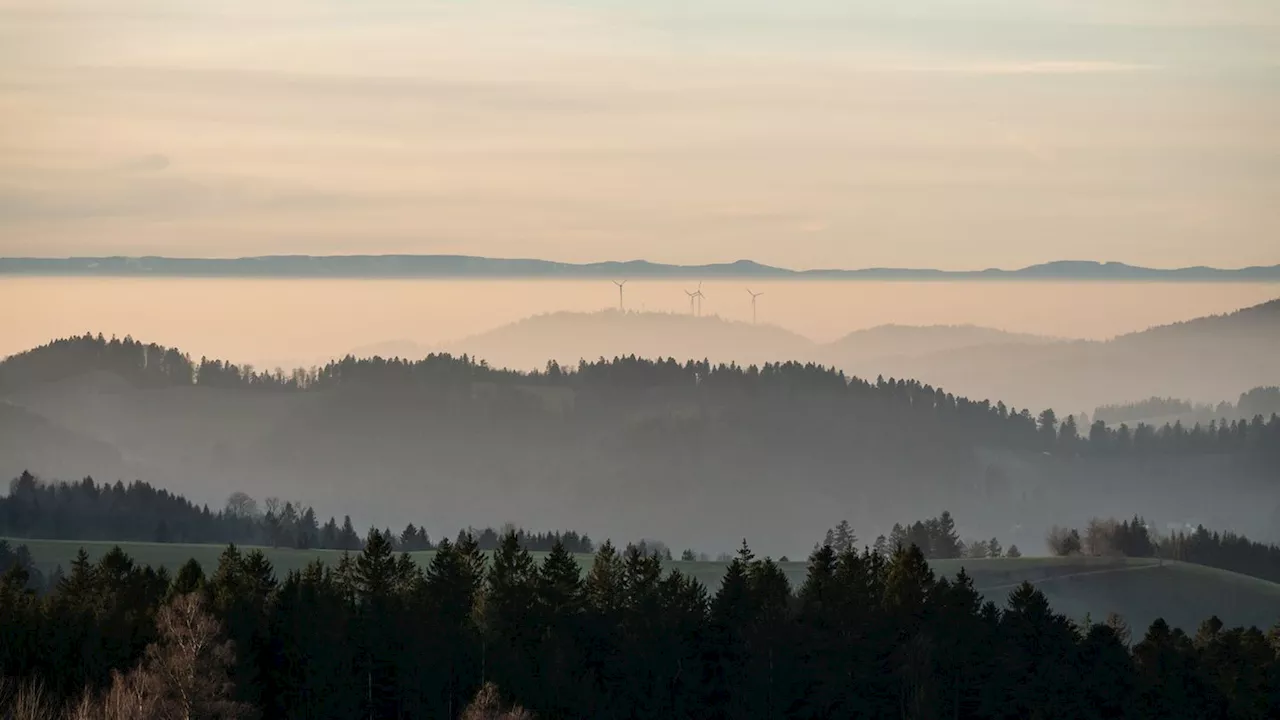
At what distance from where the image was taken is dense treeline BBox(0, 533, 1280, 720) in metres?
104

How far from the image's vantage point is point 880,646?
11494 cm

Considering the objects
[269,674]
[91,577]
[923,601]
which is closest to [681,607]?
[923,601]

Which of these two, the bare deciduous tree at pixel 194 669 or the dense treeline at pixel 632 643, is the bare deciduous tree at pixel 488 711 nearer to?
the bare deciduous tree at pixel 194 669

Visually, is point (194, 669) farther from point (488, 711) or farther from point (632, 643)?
point (632, 643)

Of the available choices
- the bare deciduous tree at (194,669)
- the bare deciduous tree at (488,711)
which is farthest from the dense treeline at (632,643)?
the bare deciduous tree at (488,711)

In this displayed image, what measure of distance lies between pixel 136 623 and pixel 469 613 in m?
20.9

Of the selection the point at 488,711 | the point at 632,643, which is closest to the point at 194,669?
the point at 488,711

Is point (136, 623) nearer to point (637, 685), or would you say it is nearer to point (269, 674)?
point (269, 674)

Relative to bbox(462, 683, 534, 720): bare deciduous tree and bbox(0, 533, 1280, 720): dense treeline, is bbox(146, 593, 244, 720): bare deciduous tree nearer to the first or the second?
bbox(462, 683, 534, 720): bare deciduous tree

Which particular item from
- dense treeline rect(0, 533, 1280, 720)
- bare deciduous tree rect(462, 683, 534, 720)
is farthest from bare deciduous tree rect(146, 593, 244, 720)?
dense treeline rect(0, 533, 1280, 720)

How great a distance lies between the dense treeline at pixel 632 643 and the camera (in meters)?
104

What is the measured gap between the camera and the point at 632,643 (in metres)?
114

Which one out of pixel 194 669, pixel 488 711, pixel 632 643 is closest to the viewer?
pixel 194 669

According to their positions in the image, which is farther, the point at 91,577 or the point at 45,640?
the point at 91,577
